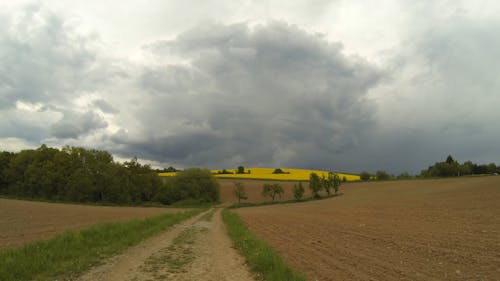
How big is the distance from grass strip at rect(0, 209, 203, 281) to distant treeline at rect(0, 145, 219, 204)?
8109 cm

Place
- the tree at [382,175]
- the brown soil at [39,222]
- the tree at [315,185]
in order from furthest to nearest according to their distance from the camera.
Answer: the tree at [382,175] < the tree at [315,185] < the brown soil at [39,222]

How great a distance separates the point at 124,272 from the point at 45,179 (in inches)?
3784

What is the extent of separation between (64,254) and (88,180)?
3443 inches

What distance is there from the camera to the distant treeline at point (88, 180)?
95.3 m

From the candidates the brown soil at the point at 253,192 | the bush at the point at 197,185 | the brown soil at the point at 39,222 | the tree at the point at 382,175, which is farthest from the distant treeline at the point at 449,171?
the brown soil at the point at 39,222

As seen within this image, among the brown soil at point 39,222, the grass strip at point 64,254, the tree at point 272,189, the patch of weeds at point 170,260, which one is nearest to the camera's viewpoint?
the grass strip at point 64,254

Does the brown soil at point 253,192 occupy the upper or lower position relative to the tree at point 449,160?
lower

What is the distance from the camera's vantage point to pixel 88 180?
309ft

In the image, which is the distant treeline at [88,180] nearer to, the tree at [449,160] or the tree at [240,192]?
the tree at [240,192]

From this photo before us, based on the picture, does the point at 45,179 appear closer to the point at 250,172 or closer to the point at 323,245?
the point at 323,245

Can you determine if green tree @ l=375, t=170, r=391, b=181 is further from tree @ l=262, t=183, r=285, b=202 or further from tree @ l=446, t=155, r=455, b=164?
tree @ l=262, t=183, r=285, b=202

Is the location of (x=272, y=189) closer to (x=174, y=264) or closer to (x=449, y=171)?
(x=449, y=171)

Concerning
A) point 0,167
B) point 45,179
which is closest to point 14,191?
point 0,167

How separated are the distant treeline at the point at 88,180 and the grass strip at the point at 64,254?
8109 centimetres
